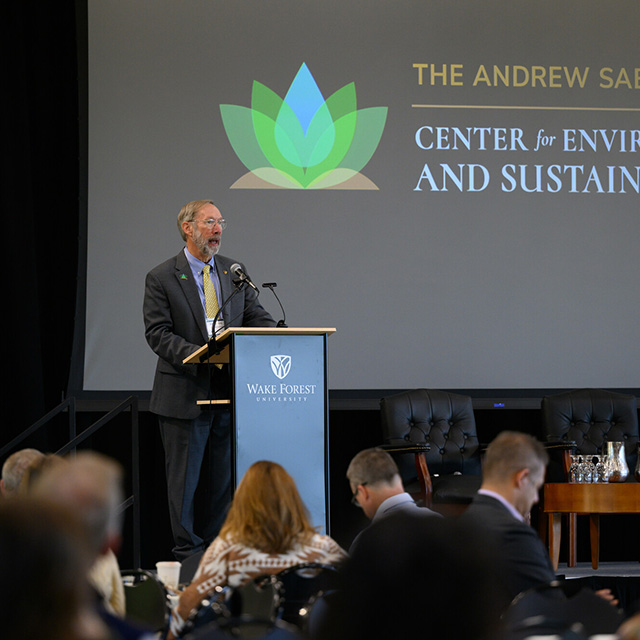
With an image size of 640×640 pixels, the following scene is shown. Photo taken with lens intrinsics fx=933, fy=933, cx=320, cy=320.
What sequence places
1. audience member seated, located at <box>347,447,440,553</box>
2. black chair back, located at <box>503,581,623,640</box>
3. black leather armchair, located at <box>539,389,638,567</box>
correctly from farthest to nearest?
1. black leather armchair, located at <box>539,389,638,567</box>
2. audience member seated, located at <box>347,447,440,553</box>
3. black chair back, located at <box>503,581,623,640</box>

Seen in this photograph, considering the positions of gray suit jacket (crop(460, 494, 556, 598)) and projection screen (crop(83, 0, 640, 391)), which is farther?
projection screen (crop(83, 0, 640, 391))

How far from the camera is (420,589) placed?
4.14 ft

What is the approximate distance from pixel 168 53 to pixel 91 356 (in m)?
1.95

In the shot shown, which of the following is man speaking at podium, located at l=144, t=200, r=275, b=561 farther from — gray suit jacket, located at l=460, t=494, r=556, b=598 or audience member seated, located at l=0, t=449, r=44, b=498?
gray suit jacket, located at l=460, t=494, r=556, b=598

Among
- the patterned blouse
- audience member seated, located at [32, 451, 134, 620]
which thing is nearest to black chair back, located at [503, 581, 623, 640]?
the patterned blouse

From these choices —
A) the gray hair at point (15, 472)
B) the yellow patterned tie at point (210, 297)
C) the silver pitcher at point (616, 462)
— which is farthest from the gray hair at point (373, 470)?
the silver pitcher at point (616, 462)

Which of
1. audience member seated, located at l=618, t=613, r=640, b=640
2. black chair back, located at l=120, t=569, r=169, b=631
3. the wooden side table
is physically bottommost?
the wooden side table

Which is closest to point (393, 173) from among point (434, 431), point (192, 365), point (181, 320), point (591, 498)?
point (434, 431)

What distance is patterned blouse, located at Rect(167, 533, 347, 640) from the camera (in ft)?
8.08

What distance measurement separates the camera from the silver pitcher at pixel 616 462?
513 cm

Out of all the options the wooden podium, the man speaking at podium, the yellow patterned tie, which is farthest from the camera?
the yellow patterned tie

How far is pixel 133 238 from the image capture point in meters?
5.80

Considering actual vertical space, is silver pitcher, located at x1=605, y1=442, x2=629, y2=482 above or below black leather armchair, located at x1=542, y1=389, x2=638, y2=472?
below

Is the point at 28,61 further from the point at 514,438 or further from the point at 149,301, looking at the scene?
the point at 514,438
